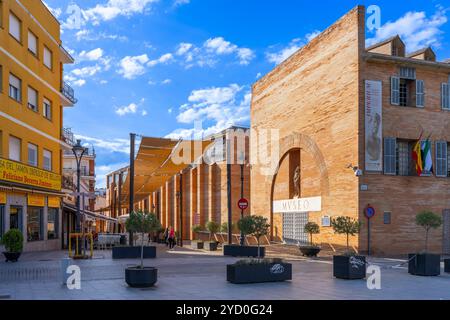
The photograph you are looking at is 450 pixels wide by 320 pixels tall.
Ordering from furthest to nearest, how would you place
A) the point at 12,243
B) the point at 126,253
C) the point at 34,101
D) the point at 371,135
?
the point at 34,101 < the point at 371,135 < the point at 126,253 < the point at 12,243

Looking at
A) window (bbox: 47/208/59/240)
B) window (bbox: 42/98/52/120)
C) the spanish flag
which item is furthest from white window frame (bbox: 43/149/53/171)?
the spanish flag

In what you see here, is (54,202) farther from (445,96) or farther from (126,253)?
(445,96)

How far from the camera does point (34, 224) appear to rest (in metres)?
28.9

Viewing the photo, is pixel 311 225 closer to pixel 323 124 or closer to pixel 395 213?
pixel 395 213

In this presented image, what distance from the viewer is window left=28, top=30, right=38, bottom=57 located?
94.4 ft

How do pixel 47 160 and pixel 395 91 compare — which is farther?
pixel 47 160

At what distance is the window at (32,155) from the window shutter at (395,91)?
2014 centimetres

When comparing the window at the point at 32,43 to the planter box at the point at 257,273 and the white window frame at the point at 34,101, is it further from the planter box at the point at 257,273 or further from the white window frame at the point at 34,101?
the planter box at the point at 257,273

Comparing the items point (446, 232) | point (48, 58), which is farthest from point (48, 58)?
point (446, 232)

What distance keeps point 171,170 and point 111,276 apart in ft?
105

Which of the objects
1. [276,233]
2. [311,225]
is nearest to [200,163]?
[276,233]

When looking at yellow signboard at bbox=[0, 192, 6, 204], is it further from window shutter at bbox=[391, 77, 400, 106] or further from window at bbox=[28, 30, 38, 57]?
window shutter at bbox=[391, 77, 400, 106]

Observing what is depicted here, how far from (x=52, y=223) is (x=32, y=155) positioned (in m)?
5.44

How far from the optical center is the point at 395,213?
25484mm
